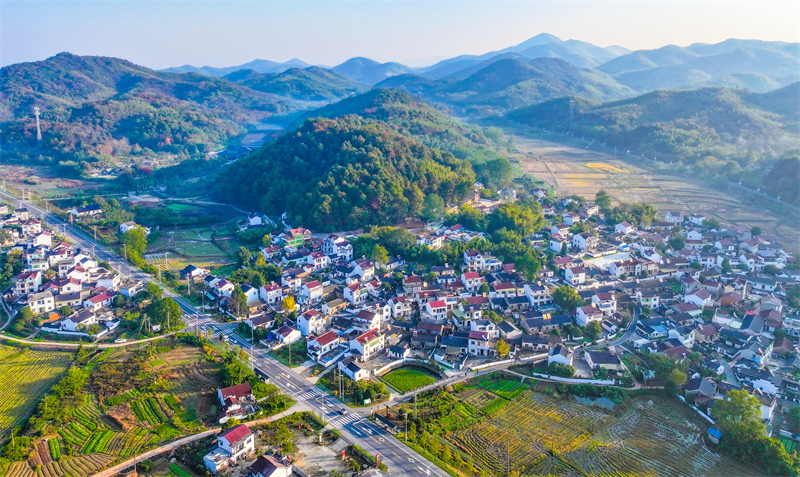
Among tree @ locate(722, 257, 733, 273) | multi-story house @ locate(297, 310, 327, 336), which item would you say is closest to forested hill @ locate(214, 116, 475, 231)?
Result: multi-story house @ locate(297, 310, 327, 336)

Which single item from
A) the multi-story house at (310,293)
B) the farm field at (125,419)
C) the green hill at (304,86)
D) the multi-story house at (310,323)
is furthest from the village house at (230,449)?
the green hill at (304,86)

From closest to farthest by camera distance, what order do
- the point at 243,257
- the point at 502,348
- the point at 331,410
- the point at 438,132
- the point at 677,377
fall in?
the point at 331,410, the point at 677,377, the point at 502,348, the point at 243,257, the point at 438,132

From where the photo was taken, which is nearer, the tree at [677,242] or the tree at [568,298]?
the tree at [568,298]

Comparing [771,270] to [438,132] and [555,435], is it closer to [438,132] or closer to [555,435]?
[555,435]

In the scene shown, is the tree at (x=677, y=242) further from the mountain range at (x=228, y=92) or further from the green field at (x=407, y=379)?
the mountain range at (x=228, y=92)

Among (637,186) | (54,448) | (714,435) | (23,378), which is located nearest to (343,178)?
(23,378)

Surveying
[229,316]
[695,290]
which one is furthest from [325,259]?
[695,290]
